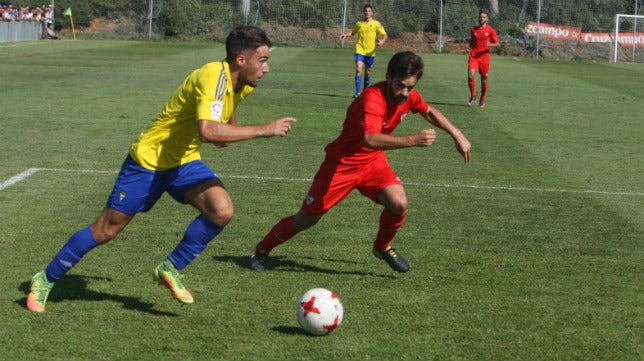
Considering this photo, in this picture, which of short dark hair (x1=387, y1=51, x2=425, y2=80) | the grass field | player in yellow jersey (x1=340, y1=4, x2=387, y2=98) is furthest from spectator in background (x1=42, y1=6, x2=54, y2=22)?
short dark hair (x1=387, y1=51, x2=425, y2=80)

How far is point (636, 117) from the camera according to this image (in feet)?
69.6

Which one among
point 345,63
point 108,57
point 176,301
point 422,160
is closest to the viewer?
point 176,301

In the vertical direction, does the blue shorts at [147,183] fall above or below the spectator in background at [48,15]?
below

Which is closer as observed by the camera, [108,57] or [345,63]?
[108,57]

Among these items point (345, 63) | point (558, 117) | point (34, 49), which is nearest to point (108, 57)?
point (34, 49)

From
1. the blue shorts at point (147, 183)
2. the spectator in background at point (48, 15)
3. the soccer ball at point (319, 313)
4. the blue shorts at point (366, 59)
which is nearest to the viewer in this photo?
the soccer ball at point (319, 313)

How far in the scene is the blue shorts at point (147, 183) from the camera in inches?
256

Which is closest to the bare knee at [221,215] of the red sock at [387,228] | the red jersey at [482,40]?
the red sock at [387,228]

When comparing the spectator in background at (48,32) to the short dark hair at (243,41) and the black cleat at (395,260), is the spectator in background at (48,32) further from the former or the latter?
the short dark hair at (243,41)

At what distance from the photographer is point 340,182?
768 centimetres

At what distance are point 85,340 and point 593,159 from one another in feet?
34.8

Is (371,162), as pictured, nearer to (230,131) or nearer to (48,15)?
(230,131)

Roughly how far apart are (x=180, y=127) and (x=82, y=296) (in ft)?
4.60

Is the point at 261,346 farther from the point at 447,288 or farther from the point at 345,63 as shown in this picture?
the point at 345,63
